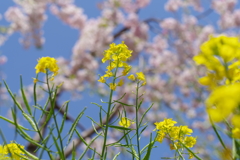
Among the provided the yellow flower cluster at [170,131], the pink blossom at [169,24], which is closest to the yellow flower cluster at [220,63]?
the yellow flower cluster at [170,131]

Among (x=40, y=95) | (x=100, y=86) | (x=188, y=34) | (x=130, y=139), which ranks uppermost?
(x=188, y=34)

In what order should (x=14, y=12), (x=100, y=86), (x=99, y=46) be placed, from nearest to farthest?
1. (x=99, y=46)
2. (x=14, y=12)
3. (x=100, y=86)

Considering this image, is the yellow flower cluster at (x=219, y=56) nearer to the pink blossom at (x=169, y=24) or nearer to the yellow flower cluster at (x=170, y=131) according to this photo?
the yellow flower cluster at (x=170, y=131)

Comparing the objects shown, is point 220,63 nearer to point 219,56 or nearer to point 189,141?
point 219,56

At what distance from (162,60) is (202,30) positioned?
904 millimetres

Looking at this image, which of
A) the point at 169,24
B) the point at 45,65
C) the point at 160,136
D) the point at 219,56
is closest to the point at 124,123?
the point at 160,136

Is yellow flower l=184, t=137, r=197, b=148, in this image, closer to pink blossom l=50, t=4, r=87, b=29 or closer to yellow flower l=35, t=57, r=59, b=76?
yellow flower l=35, t=57, r=59, b=76

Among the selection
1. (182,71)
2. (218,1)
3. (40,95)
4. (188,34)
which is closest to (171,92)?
(182,71)

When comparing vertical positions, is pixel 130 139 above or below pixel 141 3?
below

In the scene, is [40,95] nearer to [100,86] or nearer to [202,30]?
[100,86]

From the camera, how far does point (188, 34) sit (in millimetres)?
5430

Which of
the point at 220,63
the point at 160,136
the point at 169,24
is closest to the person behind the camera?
the point at 220,63

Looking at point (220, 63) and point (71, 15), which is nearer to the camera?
point (220, 63)

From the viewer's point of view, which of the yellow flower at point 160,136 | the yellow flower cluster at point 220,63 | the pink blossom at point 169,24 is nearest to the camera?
the yellow flower cluster at point 220,63
